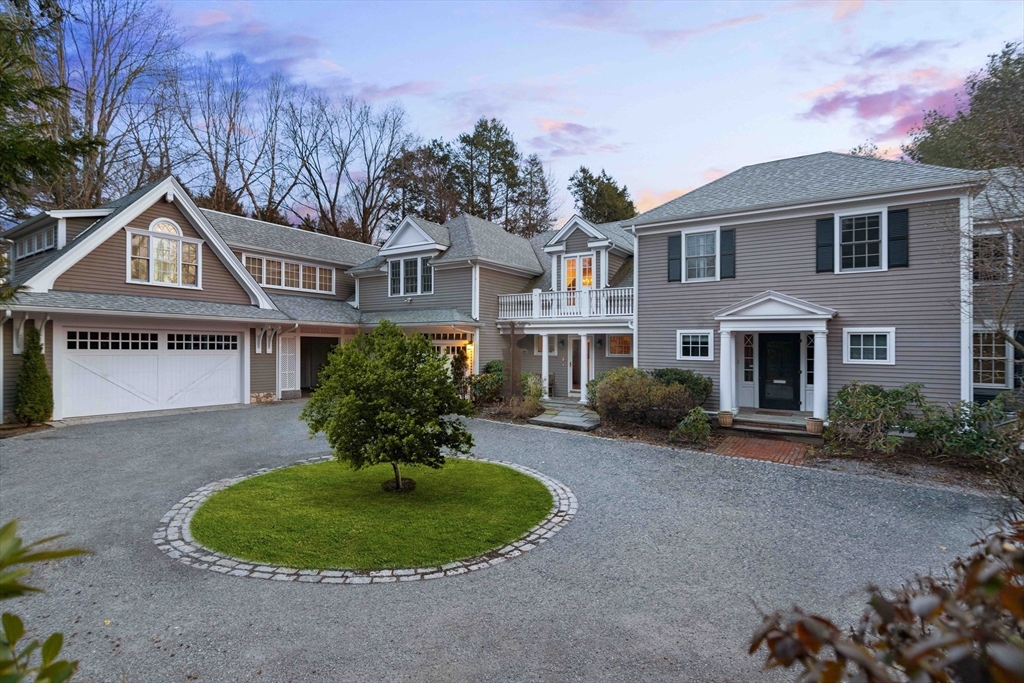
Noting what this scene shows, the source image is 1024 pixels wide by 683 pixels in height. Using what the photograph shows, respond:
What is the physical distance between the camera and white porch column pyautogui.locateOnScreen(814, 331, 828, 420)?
38.1 feet

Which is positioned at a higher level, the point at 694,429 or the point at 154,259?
the point at 154,259

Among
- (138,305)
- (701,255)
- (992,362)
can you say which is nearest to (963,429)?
(992,362)

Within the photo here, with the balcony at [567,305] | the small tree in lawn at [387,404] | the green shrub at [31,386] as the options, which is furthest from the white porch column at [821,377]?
the green shrub at [31,386]

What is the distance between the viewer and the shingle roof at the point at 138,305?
12.1 m

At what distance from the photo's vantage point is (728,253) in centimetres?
1333

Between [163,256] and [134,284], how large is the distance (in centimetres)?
123

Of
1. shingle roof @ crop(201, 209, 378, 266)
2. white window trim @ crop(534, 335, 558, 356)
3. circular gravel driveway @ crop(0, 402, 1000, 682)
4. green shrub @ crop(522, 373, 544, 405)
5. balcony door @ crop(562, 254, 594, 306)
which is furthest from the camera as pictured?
shingle roof @ crop(201, 209, 378, 266)

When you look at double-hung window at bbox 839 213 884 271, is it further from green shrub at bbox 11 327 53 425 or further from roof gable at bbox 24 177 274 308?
green shrub at bbox 11 327 53 425

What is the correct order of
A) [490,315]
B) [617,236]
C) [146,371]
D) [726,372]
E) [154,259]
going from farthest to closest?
[490,315], [617,236], [154,259], [146,371], [726,372]

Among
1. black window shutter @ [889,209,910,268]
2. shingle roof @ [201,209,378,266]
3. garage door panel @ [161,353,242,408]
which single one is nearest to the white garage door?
garage door panel @ [161,353,242,408]

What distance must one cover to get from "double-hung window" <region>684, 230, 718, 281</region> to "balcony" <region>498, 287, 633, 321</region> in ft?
6.97

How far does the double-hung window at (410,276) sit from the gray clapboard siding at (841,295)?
8.88 m

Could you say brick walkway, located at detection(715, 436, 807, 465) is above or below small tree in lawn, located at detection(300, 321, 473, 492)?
below

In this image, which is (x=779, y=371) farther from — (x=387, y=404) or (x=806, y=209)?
(x=387, y=404)
